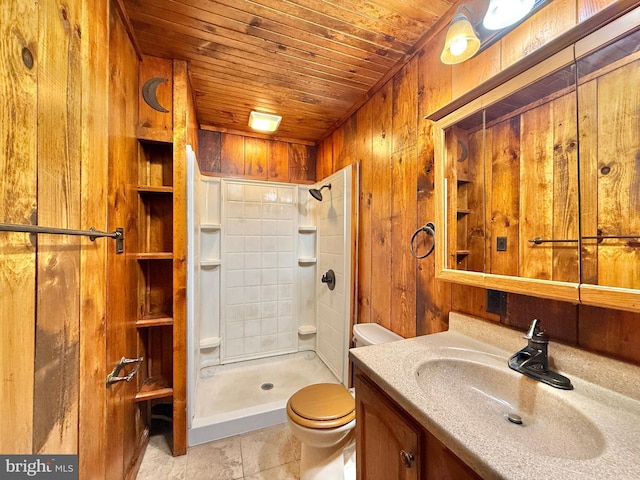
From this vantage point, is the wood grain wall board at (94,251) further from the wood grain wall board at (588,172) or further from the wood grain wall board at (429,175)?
the wood grain wall board at (588,172)

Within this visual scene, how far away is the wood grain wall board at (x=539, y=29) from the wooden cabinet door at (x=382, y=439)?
127 cm

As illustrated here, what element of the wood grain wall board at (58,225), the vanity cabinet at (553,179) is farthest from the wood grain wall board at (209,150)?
the vanity cabinet at (553,179)

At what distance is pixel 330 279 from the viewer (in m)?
2.27

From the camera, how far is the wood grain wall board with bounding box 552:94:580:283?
768mm

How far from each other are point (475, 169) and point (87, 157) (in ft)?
4.78

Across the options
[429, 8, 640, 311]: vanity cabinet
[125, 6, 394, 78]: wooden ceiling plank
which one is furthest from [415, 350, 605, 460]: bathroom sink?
[125, 6, 394, 78]: wooden ceiling plank

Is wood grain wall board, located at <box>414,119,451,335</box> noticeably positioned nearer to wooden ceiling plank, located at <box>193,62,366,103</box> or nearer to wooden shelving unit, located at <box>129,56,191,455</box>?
wooden ceiling plank, located at <box>193,62,366,103</box>

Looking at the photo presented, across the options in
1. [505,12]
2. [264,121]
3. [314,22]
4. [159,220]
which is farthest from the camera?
[264,121]

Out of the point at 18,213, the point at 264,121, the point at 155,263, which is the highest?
the point at 264,121

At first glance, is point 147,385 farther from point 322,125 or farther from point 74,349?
point 322,125

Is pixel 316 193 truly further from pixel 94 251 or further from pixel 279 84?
pixel 94 251

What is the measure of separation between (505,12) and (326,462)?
205 cm

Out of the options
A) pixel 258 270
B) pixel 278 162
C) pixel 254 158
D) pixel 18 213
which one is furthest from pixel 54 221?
pixel 278 162

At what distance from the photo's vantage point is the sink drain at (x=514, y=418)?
2.38ft
